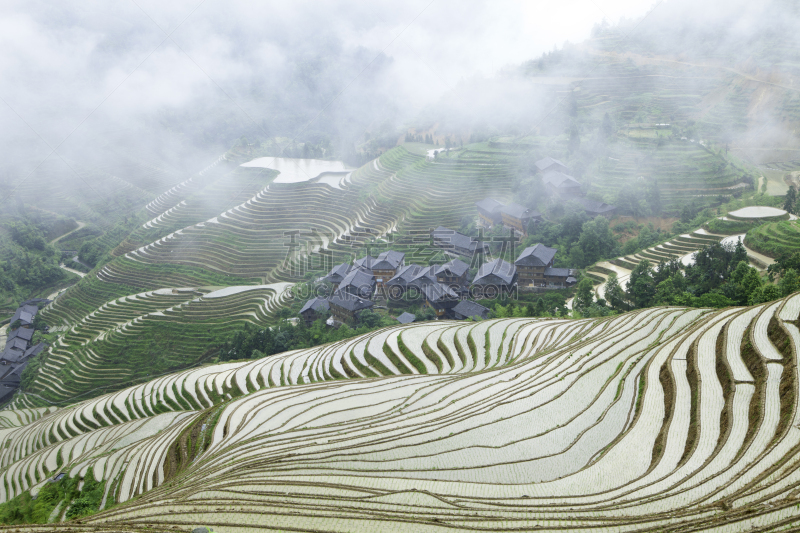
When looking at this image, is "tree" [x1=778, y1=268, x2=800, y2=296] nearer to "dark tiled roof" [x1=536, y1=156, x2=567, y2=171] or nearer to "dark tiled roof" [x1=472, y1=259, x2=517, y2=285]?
"dark tiled roof" [x1=472, y1=259, x2=517, y2=285]

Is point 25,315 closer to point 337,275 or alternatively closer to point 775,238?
point 337,275

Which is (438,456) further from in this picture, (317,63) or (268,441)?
(317,63)

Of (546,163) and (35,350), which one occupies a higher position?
(546,163)

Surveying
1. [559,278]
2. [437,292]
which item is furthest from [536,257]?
[437,292]

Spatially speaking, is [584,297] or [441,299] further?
[441,299]

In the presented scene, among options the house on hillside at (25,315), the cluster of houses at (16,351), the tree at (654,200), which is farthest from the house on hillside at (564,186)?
the house on hillside at (25,315)

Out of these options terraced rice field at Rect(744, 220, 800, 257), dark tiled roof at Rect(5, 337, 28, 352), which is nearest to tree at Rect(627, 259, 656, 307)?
terraced rice field at Rect(744, 220, 800, 257)

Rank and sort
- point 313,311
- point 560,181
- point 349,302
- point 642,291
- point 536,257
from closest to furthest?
point 642,291
point 349,302
point 536,257
point 313,311
point 560,181
